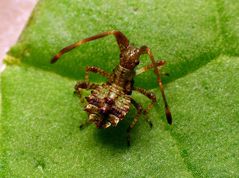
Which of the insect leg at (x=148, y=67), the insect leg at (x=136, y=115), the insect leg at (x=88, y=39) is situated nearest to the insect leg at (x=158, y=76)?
the insect leg at (x=148, y=67)

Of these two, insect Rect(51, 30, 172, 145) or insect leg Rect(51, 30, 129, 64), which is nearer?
insect leg Rect(51, 30, 129, 64)

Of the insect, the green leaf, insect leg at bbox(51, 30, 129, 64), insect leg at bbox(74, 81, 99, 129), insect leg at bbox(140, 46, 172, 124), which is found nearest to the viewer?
insect leg at bbox(140, 46, 172, 124)

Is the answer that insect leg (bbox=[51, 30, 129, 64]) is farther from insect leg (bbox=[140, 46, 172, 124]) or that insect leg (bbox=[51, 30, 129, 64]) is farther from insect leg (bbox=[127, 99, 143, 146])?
insect leg (bbox=[127, 99, 143, 146])

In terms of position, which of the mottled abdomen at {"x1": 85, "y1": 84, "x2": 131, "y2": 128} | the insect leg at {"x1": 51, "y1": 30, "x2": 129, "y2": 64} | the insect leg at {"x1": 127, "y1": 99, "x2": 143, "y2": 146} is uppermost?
the insect leg at {"x1": 51, "y1": 30, "x2": 129, "y2": 64}

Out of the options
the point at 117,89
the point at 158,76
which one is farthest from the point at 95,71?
the point at 158,76

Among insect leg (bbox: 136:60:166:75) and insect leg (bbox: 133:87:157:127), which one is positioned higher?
insect leg (bbox: 136:60:166:75)

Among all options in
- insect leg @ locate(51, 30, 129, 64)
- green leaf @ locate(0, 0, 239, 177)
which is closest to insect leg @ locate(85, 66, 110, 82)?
green leaf @ locate(0, 0, 239, 177)

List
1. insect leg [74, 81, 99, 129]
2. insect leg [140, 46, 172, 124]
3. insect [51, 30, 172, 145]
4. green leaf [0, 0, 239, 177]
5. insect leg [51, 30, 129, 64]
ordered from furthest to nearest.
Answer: insect leg [74, 81, 99, 129]
insect [51, 30, 172, 145]
green leaf [0, 0, 239, 177]
insect leg [51, 30, 129, 64]
insect leg [140, 46, 172, 124]

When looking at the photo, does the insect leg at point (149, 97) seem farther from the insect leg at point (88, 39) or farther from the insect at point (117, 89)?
the insect leg at point (88, 39)

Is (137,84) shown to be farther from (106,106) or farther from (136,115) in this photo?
(106,106)
